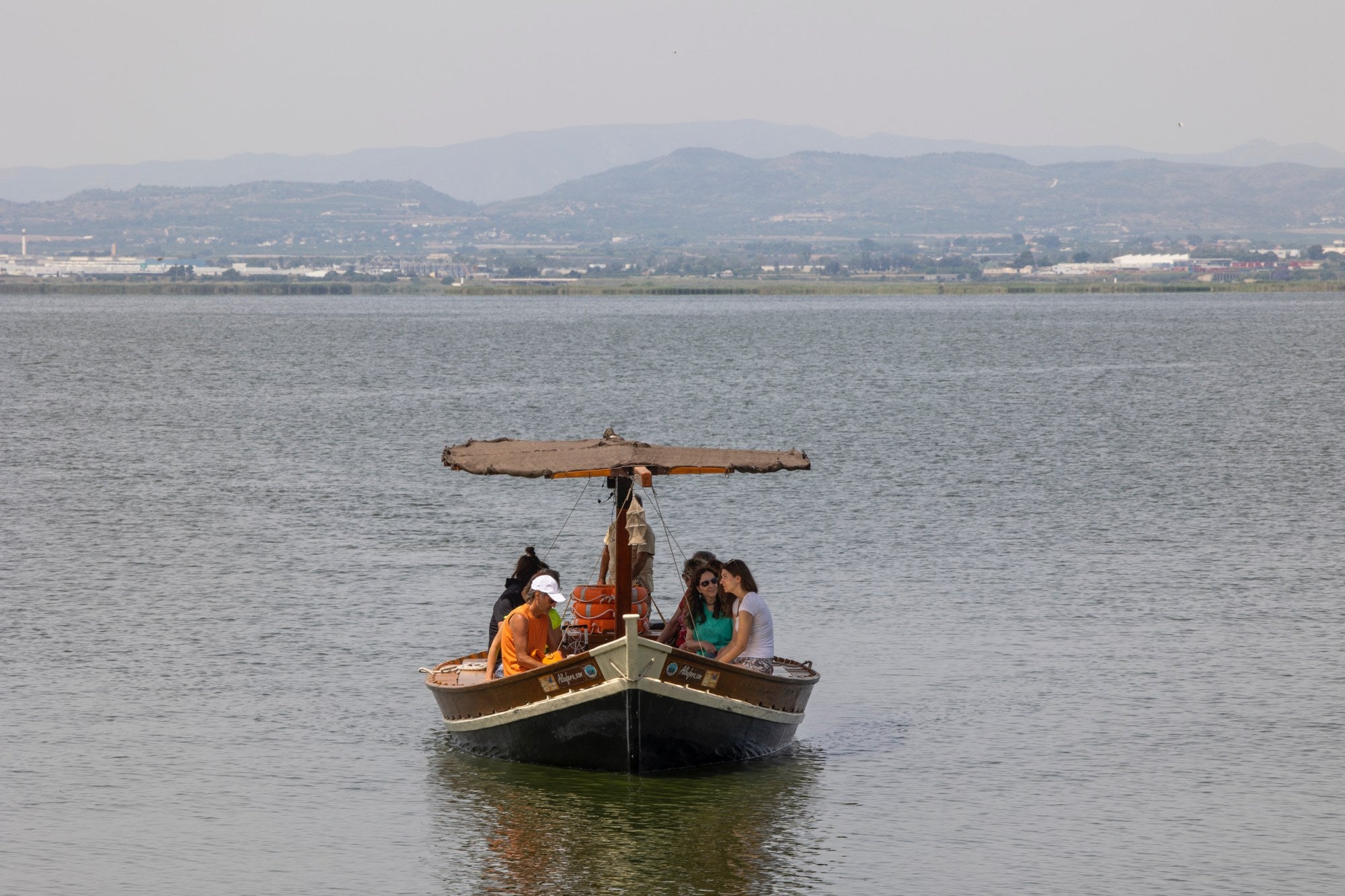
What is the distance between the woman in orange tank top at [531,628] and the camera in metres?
21.6

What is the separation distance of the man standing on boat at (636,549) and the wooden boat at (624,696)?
17 centimetres

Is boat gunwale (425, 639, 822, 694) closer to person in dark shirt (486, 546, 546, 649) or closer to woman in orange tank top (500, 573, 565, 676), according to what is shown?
woman in orange tank top (500, 573, 565, 676)

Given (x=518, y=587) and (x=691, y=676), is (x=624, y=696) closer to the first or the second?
(x=691, y=676)

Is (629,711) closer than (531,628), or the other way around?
(629,711)

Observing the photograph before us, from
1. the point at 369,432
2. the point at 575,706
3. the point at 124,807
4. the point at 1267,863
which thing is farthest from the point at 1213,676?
the point at 369,432

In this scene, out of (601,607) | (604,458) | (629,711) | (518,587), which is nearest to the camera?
(629,711)

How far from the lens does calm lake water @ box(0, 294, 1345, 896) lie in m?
19.5

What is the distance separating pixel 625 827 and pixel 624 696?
152 centimetres

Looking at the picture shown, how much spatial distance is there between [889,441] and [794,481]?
13.5 metres

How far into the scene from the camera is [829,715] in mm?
25141

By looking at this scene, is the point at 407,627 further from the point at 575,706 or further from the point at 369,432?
the point at 369,432

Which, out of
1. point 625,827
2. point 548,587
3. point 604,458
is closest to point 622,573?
point 548,587

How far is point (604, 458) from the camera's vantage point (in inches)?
874

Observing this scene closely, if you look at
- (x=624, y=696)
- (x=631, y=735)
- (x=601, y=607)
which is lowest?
(x=631, y=735)
